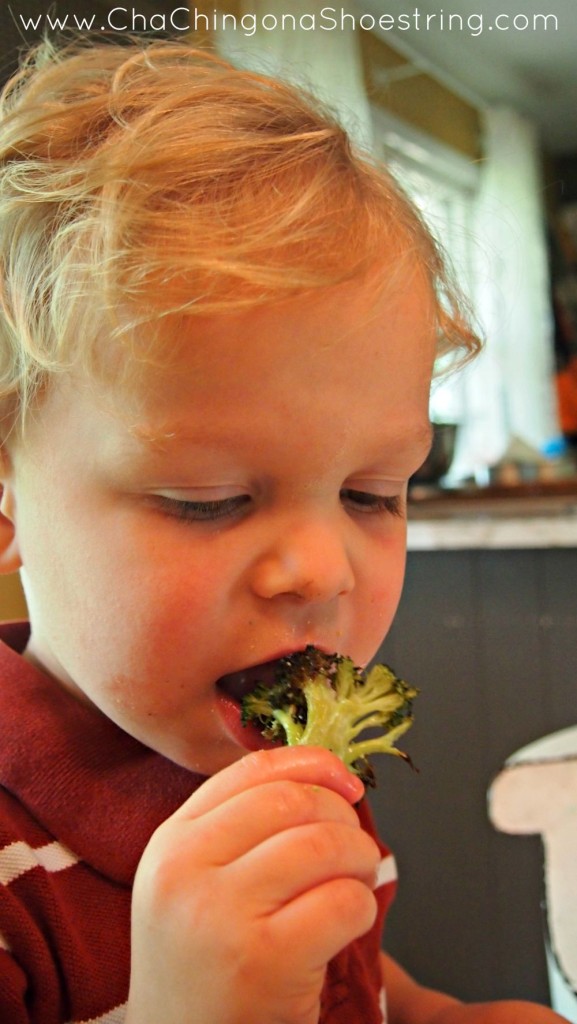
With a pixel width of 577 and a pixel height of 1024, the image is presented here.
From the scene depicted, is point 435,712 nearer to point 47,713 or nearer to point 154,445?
point 47,713

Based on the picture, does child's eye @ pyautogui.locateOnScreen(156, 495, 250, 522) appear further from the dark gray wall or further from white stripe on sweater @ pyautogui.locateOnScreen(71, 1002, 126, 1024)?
the dark gray wall

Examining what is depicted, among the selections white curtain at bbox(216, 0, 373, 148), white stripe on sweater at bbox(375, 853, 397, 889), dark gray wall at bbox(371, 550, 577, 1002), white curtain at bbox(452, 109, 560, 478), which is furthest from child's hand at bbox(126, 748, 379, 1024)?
white curtain at bbox(452, 109, 560, 478)

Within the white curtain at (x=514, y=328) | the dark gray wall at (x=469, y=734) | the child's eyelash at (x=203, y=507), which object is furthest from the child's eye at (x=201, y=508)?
the white curtain at (x=514, y=328)

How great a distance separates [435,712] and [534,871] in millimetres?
236

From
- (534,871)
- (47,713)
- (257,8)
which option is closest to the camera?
(47,713)

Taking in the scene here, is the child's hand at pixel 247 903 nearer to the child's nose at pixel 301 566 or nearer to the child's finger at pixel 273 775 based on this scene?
the child's finger at pixel 273 775

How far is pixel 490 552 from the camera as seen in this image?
1.25m

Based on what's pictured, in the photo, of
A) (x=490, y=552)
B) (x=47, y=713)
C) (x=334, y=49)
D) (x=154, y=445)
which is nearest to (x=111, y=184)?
(x=154, y=445)

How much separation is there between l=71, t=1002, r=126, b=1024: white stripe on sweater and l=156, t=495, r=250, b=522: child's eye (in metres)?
0.33

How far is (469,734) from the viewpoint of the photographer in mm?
1209

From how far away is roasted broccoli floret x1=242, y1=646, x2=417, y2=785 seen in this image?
1.77 feet

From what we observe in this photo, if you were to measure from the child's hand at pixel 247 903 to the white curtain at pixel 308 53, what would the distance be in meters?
0.57

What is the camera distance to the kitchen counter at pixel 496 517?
1.20 metres

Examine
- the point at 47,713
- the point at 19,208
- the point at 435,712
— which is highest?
the point at 19,208
